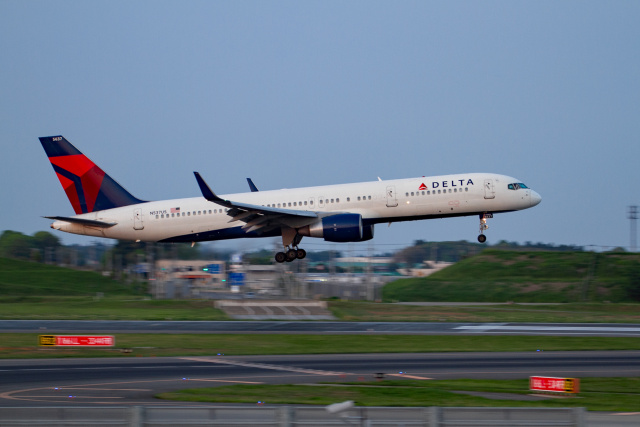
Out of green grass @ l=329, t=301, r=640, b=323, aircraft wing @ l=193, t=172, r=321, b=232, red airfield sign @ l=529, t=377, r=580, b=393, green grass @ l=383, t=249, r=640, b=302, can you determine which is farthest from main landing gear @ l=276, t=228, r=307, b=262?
red airfield sign @ l=529, t=377, r=580, b=393

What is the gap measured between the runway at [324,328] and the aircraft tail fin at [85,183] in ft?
25.0

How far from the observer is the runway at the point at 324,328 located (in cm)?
3585

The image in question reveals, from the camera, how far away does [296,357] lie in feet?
90.6

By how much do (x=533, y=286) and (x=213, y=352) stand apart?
138 ft

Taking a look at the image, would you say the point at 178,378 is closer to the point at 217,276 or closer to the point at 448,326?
the point at 448,326

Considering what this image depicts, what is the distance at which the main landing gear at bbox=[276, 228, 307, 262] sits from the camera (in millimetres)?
42688

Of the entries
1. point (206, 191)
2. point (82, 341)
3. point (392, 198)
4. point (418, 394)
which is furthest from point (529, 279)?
point (418, 394)

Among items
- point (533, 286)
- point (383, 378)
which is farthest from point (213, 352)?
point (533, 286)

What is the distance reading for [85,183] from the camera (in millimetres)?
44719

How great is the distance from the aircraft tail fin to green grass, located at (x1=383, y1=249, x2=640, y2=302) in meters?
27.1

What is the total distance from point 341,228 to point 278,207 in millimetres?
4568

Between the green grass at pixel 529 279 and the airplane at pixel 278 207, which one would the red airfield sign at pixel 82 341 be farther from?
the green grass at pixel 529 279

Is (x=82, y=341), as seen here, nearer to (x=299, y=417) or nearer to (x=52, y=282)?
(x=299, y=417)

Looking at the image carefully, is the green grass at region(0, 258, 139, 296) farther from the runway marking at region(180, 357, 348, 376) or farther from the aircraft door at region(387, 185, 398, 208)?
the runway marking at region(180, 357, 348, 376)
